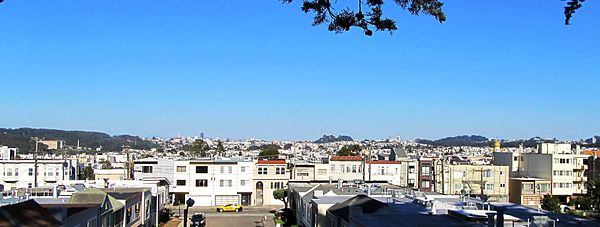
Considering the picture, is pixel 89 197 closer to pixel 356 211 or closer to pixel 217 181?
pixel 356 211

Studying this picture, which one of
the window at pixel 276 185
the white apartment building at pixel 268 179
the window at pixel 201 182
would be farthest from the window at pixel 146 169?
the window at pixel 276 185

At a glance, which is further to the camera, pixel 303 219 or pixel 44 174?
pixel 44 174

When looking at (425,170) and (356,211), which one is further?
(425,170)

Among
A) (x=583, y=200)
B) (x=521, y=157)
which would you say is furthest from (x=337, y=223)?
(x=521, y=157)

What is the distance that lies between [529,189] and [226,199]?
25.6 meters

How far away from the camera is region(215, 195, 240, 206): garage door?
70.2 m

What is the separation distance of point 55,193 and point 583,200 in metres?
40.3

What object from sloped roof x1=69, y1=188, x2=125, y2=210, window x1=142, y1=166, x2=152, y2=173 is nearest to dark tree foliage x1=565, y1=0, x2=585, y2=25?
sloped roof x1=69, y1=188, x2=125, y2=210

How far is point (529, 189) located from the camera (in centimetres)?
6744

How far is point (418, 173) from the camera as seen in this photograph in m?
73.8

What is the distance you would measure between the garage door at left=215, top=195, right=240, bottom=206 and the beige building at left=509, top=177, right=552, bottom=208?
23.4 meters

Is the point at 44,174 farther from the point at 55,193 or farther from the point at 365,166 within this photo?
the point at 55,193

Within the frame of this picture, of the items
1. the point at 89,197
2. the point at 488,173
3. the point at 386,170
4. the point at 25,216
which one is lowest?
the point at 386,170

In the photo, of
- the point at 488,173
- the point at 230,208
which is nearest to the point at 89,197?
the point at 230,208
